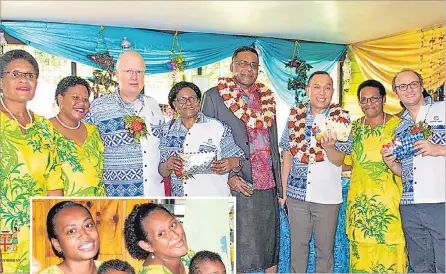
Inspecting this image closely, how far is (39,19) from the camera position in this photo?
→ 3707 millimetres

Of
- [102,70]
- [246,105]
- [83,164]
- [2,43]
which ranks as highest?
[2,43]

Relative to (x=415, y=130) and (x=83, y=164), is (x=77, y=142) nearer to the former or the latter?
(x=83, y=164)

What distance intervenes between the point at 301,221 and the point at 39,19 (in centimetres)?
205

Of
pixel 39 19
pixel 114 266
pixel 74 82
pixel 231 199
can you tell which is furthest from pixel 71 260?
pixel 39 19

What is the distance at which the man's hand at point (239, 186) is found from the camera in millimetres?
3885

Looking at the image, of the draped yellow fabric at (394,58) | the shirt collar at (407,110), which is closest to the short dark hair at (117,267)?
the draped yellow fabric at (394,58)

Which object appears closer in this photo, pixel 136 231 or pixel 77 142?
pixel 136 231

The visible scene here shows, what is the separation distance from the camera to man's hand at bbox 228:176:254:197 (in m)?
3.88

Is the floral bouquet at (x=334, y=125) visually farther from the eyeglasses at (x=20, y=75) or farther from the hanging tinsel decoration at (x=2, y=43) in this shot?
the hanging tinsel decoration at (x=2, y=43)

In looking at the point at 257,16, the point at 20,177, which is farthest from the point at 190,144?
the point at 20,177

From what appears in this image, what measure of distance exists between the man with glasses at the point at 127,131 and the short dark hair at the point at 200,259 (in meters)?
0.99

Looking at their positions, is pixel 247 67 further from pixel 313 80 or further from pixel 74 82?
pixel 74 82

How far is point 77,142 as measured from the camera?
12.2 ft

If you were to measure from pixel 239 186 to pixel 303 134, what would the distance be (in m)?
0.53
